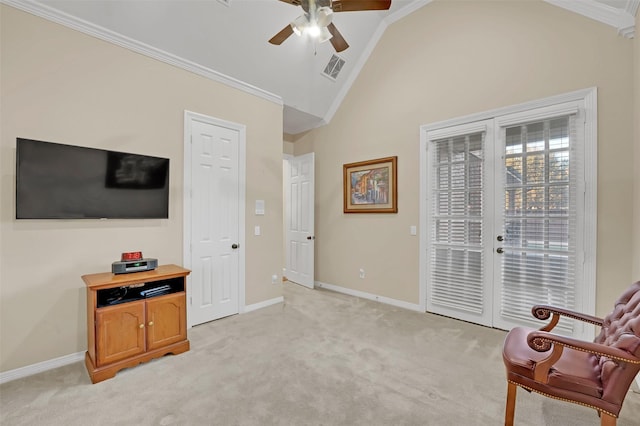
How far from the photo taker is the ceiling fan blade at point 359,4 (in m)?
2.14

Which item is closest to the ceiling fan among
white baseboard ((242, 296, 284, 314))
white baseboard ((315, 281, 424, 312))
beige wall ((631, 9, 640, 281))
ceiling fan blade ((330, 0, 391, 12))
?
ceiling fan blade ((330, 0, 391, 12))

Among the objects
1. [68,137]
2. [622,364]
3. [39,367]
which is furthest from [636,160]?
[39,367]

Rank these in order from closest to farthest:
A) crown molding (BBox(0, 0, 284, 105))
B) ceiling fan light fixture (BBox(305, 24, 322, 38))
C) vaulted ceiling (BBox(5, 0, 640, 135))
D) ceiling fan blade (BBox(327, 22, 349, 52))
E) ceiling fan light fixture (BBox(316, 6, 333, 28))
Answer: ceiling fan light fixture (BBox(316, 6, 333, 28)), ceiling fan light fixture (BBox(305, 24, 322, 38)), crown molding (BBox(0, 0, 284, 105)), ceiling fan blade (BBox(327, 22, 349, 52)), vaulted ceiling (BBox(5, 0, 640, 135))

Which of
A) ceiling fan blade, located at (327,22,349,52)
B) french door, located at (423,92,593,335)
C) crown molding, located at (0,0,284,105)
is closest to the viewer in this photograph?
crown molding, located at (0,0,284,105)

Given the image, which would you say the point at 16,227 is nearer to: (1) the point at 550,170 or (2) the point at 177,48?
(2) the point at 177,48

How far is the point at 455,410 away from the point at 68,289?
3.25 m

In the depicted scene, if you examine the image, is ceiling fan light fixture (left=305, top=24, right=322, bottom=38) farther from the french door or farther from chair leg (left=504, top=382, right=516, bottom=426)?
chair leg (left=504, top=382, right=516, bottom=426)

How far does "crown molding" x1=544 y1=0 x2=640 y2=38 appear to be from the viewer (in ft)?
8.16

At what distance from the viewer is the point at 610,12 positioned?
2598mm

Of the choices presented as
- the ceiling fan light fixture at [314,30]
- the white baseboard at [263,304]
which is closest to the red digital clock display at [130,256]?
the white baseboard at [263,304]

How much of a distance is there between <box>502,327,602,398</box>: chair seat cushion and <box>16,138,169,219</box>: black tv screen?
3.22 m

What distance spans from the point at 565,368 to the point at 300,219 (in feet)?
13.5

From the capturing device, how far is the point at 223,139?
3613 millimetres

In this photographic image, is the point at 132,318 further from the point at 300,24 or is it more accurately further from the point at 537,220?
the point at 537,220
